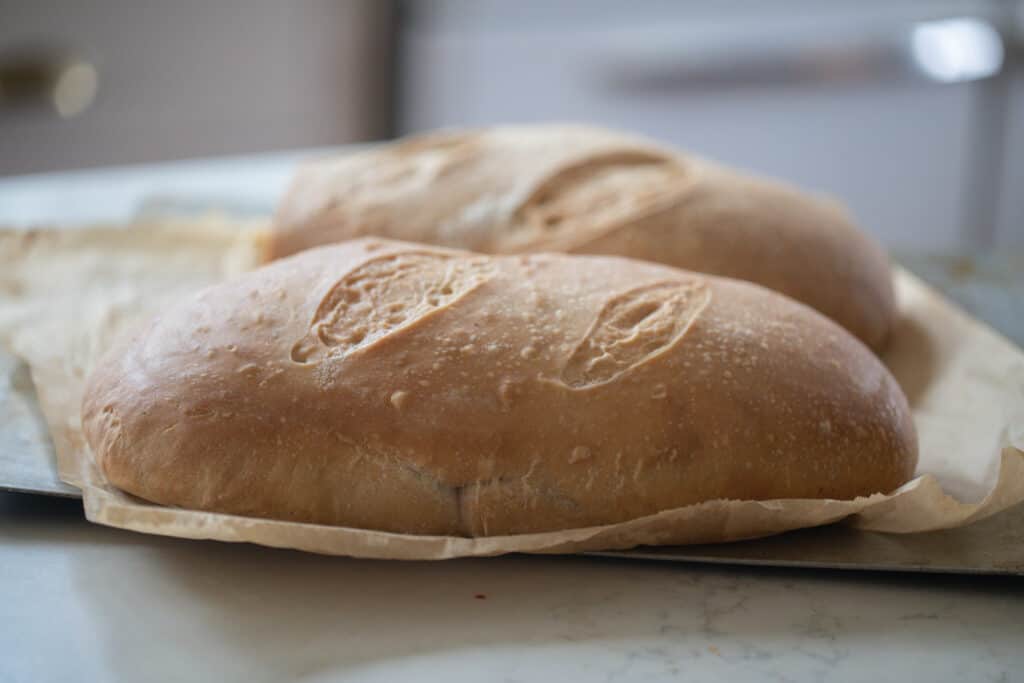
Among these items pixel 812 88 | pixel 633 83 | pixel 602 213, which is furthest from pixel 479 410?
pixel 633 83

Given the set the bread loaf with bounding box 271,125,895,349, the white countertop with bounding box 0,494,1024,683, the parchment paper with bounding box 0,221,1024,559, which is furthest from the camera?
the bread loaf with bounding box 271,125,895,349

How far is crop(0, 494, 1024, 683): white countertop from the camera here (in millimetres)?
730

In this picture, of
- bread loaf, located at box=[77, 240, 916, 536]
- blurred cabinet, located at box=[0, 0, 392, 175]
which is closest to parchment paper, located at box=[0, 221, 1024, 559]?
bread loaf, located at box=[77, 240, 916, 536]

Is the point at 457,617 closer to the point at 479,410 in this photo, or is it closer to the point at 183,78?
the point at 479,410

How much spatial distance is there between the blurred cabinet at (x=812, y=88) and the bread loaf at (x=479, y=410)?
2.40 meters

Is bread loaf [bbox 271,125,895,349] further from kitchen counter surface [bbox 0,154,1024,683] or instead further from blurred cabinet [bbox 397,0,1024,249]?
blurred cabinet [bbox 397,0,1024,249]

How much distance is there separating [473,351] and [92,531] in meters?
0.35

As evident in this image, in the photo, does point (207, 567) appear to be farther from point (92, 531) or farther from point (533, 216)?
point (533, 216)

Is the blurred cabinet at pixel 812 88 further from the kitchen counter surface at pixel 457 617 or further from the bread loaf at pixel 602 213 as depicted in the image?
the kitchen counter surface at pixel 457 617

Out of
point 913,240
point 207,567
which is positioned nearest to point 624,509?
point 207,567

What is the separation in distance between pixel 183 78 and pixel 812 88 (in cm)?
206

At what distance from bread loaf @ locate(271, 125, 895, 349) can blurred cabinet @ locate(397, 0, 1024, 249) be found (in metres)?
1.84

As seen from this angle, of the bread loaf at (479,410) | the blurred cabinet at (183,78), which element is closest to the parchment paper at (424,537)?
the bread loaf at (479,410)

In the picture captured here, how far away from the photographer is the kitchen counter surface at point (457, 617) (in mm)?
730
